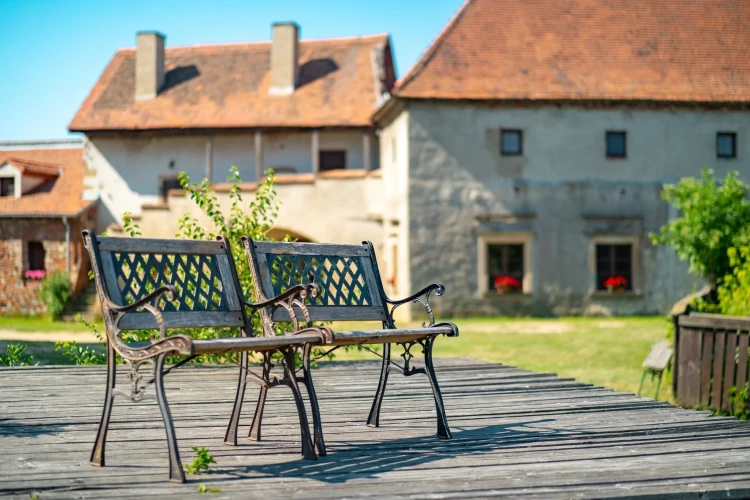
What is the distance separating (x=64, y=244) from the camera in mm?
29500

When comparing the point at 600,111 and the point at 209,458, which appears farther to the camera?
the point at 600,111

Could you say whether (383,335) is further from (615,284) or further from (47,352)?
(615,284)

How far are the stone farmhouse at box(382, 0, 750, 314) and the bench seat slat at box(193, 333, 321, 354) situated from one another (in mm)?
20154

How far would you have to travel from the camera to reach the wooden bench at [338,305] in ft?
18.0

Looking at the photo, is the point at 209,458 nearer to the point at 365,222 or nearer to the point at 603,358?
the point at 603,358

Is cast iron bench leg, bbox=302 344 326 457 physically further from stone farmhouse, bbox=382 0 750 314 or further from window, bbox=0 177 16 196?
window, bbox=0 177 16 196

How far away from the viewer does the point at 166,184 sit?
1215 inches

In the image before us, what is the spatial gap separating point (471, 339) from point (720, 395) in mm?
10443

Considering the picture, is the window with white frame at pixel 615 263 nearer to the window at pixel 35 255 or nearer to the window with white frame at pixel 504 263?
the window with white frame at pixel 504 263

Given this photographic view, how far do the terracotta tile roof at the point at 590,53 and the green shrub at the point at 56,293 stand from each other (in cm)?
1089

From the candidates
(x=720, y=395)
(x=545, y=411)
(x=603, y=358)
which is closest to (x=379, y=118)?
(x=603, y=358)

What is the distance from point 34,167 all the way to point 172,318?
28392mm

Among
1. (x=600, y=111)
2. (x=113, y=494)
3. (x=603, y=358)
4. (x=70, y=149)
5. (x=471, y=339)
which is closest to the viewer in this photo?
(x=113, y=494)

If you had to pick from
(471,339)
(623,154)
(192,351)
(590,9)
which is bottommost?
(471,339)
